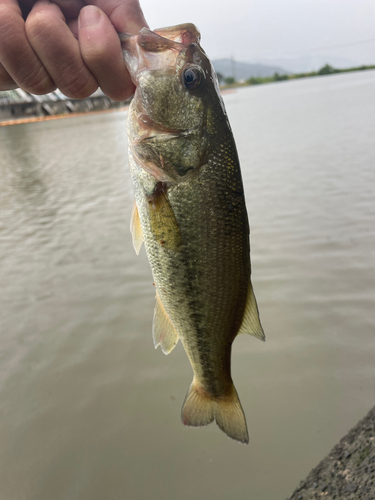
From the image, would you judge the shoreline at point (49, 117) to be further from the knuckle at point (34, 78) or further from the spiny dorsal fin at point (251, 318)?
the spiny dorsal fin at point (251, 318)

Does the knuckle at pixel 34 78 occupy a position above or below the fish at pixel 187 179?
above

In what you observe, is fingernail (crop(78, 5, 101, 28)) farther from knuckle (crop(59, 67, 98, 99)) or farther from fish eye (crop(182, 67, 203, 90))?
fish eye (crop(182, 67, 203, 90))

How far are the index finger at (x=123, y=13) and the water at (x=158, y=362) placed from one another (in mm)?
2683

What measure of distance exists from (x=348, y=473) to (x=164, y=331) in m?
1.21

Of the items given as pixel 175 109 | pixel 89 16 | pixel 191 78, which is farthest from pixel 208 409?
pixel 89 16

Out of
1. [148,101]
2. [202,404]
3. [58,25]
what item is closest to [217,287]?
[202,404]

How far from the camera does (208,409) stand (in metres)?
1.89

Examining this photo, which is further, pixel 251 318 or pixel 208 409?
pixel 208 409

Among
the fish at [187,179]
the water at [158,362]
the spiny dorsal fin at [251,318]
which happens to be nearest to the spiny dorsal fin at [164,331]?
the fish at [187,179]

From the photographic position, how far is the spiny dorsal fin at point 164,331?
187 cm

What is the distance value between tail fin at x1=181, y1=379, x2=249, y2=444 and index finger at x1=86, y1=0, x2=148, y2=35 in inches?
68.3

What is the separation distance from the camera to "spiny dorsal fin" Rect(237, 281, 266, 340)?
171cm

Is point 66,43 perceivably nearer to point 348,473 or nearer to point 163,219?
point 163,219

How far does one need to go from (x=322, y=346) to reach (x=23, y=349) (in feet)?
10.3
